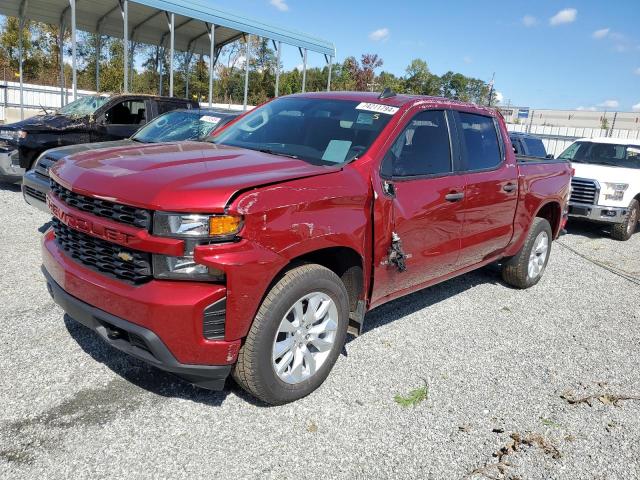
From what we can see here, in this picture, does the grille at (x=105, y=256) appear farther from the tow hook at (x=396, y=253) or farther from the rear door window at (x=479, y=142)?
the rear door window at (x=479, y=142)

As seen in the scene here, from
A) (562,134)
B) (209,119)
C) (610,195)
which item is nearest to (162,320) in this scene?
(209,119)

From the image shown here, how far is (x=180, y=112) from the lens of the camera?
26.3ft

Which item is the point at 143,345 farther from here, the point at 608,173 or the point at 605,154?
the point at 605,154

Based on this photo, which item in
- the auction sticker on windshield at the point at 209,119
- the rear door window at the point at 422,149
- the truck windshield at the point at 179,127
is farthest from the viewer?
the auction sticker on windshield at the point at 209,119

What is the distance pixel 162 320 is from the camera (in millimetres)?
2498

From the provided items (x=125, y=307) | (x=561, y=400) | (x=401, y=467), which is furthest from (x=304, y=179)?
(x=561, y=400)

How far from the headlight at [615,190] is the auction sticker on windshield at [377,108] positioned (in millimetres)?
7507

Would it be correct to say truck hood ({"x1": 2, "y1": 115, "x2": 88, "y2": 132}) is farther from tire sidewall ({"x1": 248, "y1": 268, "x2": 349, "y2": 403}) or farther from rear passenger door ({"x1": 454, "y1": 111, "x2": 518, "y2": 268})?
tire sidewall ({"x1": 248, "y1": 268, "x2": 349, "y2": 403})

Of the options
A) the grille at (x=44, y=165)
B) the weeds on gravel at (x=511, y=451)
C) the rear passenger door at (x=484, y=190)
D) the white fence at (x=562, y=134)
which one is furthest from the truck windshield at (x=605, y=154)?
the white fence at (x=562, y=134)

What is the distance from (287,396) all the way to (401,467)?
0.75m

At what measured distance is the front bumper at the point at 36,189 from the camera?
18.8ft

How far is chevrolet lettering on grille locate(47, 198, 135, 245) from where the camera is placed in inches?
102

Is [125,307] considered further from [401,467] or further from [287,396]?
[401,467]

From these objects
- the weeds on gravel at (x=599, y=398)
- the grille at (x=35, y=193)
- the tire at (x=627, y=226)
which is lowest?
the weeds on gravel at (x=599, y=398)
